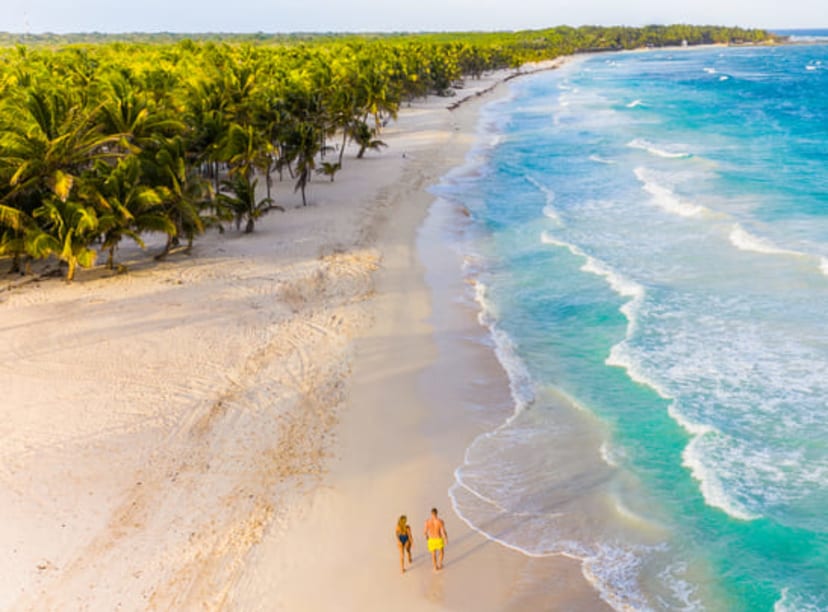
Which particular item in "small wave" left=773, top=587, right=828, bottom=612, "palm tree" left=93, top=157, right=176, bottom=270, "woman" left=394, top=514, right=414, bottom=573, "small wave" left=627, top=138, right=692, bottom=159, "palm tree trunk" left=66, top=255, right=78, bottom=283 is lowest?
"small wave" left=773, top=587, right=828, bottom=612

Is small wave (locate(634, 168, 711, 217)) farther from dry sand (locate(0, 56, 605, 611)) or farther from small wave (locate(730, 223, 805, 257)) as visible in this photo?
dry sand (locate(0, 56, 605, 611))

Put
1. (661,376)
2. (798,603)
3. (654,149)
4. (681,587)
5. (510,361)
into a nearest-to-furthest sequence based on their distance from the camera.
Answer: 1. (798,603)
2. (681,587)
3. (661,376)
4. (510,361)
5. (654,149)

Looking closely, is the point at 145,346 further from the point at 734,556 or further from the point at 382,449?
the point at 734,556

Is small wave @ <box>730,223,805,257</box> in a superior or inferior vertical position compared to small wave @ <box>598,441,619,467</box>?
superior

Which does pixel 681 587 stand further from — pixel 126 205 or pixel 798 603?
pixel 126 205

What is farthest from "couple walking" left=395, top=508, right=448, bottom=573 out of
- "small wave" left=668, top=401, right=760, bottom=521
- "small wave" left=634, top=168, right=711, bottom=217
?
"small wave" left=634, top=168, right=711, bottom=217

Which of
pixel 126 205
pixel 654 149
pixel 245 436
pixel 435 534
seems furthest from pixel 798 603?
pixel 654 149
